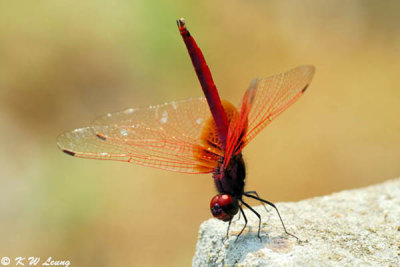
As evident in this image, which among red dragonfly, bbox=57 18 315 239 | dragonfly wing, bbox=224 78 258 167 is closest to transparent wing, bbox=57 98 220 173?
red dragonfly, bbox=57 18 315 239

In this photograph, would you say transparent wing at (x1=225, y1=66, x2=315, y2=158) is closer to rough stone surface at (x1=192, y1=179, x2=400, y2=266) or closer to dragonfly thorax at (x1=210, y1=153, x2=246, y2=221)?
dragonfly thorax at (x1=210, y1=153, x2=246, y2=221)

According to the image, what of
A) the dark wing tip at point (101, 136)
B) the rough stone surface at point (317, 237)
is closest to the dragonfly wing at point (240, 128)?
the rough stone surface at point (317, 237)

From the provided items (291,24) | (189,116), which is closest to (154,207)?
(189,116)

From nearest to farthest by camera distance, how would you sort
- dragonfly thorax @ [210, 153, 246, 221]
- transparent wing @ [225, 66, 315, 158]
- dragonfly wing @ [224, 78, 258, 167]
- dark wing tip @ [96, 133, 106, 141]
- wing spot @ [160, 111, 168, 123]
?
dragonfly wing @ [224, 78, 258, 167] → transparent wing @ [225, 66, 315, 158] → dragonfly thorax @ [210, 153, 246, 221] → dark wing tip @ [96, 133, 106, 141] → wing spot @ [160, 111, 168, 123]

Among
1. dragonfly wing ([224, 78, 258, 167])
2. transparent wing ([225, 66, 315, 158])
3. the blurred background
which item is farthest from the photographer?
the blurred background

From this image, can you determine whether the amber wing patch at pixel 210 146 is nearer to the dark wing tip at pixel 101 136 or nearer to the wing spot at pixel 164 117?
the wing spot at pixel 164 117


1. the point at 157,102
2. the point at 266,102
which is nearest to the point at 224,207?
the point at 266,102

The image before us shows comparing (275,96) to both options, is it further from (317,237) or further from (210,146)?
(317,237)
